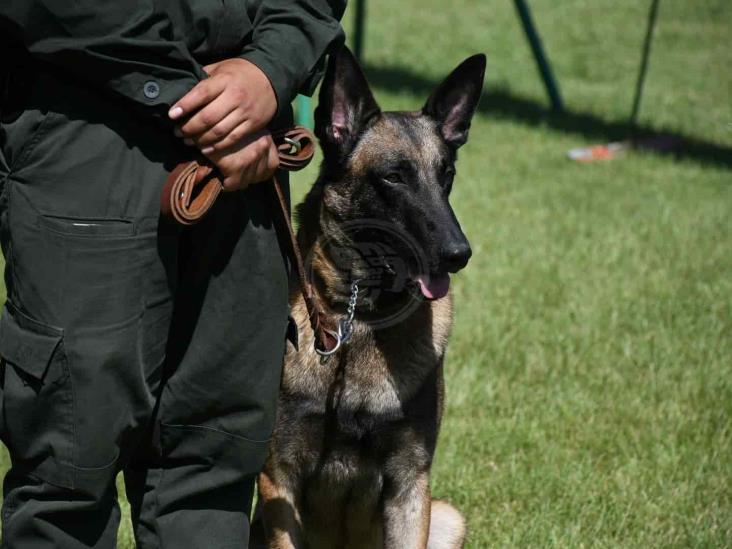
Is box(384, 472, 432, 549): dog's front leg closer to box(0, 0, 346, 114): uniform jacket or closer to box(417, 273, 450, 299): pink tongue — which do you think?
box(417, 273, 450, 299): pink tongue

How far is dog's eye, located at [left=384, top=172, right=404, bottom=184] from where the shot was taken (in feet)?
9.34

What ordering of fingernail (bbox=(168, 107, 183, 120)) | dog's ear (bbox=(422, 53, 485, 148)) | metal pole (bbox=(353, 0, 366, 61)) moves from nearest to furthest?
fingernail (bbox=(168, 107, 183, 120)) → dog's ear (bbox=(422, 53, 485, 148)) → metal pole (bbox=(353, 0, 366, 61))

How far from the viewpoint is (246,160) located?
6.40 ft

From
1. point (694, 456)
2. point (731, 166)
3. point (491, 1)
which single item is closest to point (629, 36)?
point (491, 1)

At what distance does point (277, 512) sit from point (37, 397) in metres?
1.08

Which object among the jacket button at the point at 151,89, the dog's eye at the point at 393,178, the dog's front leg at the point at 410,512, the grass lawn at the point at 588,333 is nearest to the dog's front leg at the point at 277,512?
the dog's front leg at the point at 410,512

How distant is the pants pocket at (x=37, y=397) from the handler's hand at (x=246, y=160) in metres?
0.43

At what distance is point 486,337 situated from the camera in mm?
4762

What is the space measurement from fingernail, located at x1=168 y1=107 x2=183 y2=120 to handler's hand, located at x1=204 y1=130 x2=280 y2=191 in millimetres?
101

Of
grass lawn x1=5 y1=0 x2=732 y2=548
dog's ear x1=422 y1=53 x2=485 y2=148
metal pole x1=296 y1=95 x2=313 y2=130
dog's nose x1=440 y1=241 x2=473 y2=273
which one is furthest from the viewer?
metal pole x1=296 y1=95 x2=313 y2=130

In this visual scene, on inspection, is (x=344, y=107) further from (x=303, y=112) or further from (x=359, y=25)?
(x=359, y=25)

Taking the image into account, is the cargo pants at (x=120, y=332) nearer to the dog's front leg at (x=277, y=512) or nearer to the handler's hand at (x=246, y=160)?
the handler's hand at (x=246, y=160)

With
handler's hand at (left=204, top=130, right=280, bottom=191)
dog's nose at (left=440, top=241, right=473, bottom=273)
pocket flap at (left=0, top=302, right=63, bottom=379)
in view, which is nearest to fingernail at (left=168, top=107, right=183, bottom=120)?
handler's hand at (left=204, top=130, right=280, bottom=191)

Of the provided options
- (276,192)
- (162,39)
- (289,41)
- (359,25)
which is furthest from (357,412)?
(359,25)
